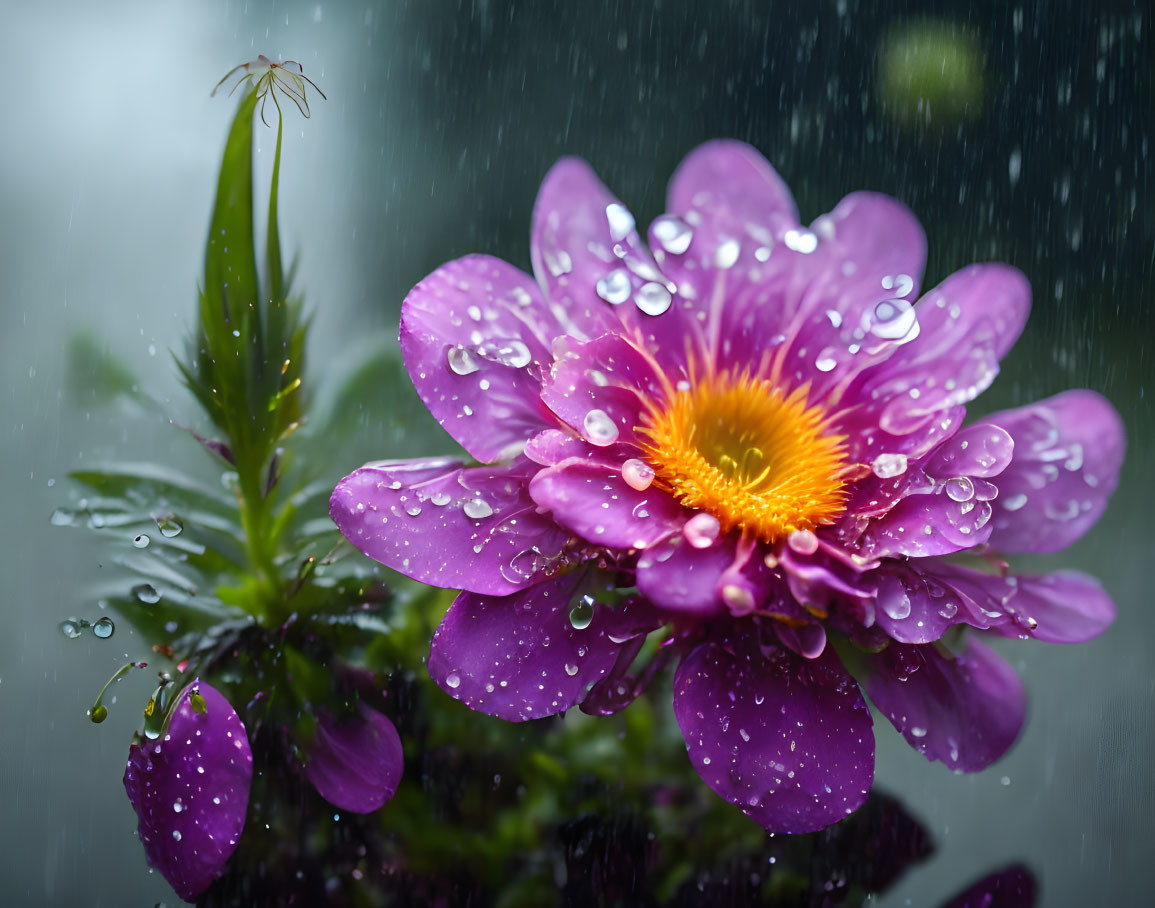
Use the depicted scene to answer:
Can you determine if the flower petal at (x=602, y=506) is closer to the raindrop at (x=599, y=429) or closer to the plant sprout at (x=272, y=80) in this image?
the raindrop at (x=599, y=429)

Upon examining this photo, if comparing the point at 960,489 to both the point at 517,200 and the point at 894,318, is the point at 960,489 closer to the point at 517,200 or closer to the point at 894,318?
the point at 894,318

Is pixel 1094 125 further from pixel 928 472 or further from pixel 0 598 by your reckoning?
pixel 0 598

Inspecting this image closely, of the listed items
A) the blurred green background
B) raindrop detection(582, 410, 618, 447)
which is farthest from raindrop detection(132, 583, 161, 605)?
raindrop detection(582, 410, 618, 447)

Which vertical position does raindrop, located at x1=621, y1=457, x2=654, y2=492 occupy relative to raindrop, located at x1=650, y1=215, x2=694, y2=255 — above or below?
below

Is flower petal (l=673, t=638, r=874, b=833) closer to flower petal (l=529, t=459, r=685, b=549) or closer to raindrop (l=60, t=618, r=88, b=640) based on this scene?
flower petal (l=529, t=459, r=685, b=549)

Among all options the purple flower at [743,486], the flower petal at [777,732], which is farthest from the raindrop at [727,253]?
the flower petal at [777,732]

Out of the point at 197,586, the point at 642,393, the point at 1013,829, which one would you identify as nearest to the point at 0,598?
the point at 197,586

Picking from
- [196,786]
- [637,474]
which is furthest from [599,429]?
[196,786]
